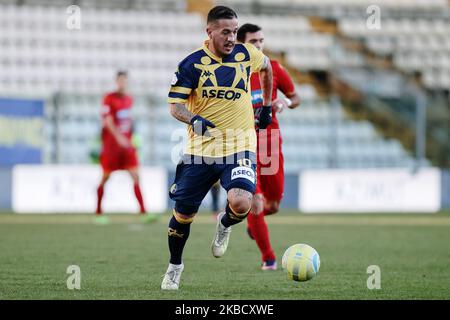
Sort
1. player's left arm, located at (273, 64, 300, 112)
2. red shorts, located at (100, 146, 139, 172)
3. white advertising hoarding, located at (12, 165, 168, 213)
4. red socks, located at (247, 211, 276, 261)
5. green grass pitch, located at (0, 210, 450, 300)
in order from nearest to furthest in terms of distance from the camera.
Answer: green grass pitch, located at (0, 210, 450, 300)
red socks, located at (247, 211, 276, 261)
player's left arm, located at (273, 64, 300, 112)
red shorts, located at (100, 146, 139, 172)
white advertising hoarding, located at (12, 165, 168, 213)

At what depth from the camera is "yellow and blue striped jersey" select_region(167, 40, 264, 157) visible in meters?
7.32

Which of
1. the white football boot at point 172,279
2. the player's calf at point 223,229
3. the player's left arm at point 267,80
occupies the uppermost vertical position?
the player's left arm at point 267,80

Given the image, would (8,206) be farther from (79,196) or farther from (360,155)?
(360,155)

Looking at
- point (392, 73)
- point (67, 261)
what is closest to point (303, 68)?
point (392, 73)

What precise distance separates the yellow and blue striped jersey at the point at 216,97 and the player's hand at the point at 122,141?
8.78m

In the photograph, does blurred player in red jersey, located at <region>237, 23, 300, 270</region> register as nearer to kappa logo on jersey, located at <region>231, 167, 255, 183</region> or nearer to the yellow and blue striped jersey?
the yellow and blue striped jersey

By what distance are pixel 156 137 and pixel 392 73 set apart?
605cm

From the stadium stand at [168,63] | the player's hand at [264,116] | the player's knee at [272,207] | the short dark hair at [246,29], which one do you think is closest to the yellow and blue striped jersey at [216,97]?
the player's hand at [264,116]

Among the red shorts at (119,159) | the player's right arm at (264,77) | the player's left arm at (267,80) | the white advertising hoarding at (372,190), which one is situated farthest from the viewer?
the white advertising hoarding at (372,190)

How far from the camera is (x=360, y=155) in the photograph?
73.0 ft

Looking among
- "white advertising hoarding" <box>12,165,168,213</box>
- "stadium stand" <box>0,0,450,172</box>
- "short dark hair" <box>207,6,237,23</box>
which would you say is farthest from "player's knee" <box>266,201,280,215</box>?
"white advertising hoarding" <box>12,165,168,213</box>

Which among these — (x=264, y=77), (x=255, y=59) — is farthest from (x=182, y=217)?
(x=264, y=77)

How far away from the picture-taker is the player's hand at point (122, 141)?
16.2 meters

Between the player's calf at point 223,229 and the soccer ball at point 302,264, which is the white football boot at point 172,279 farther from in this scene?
the soccer ball at point 302,264
